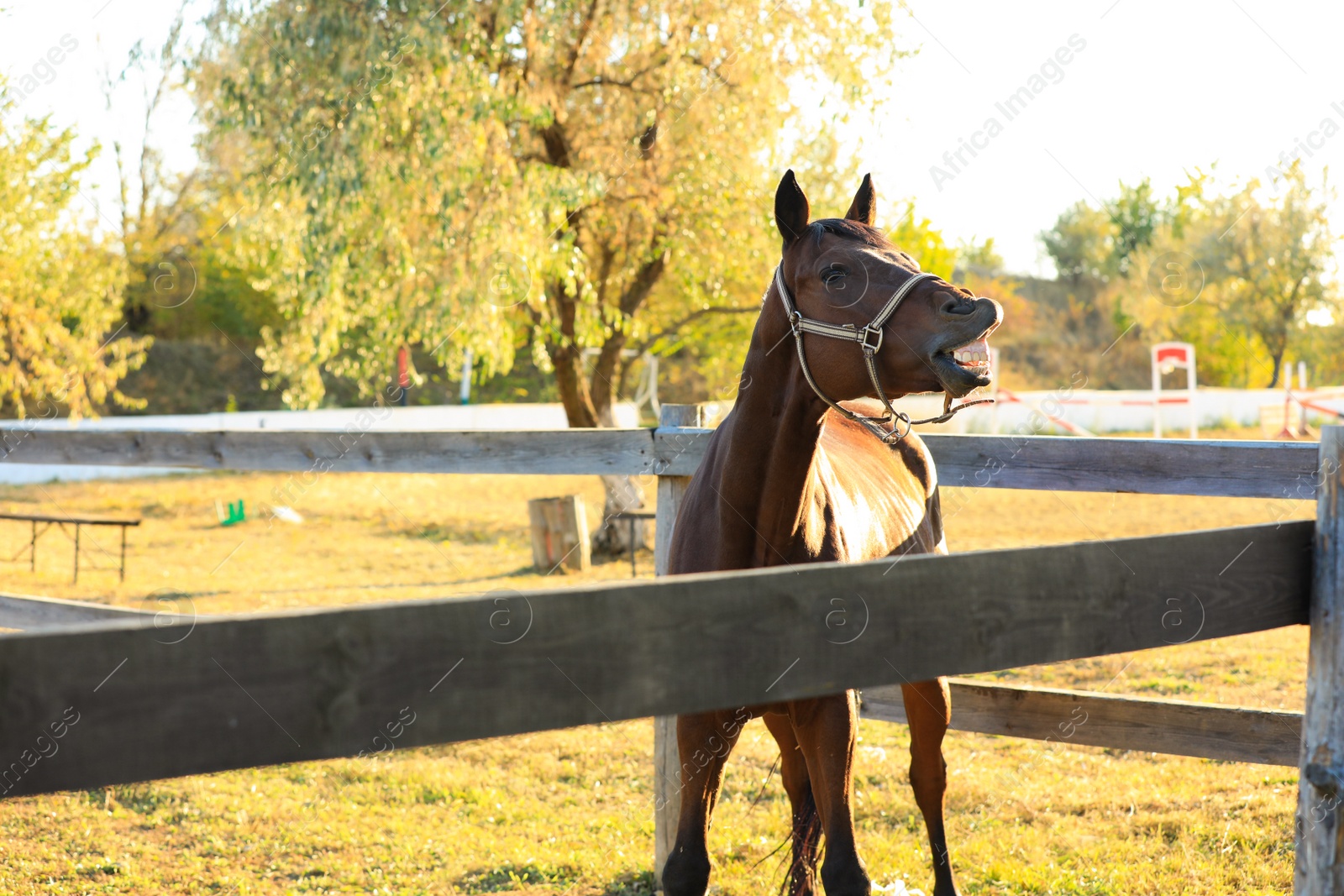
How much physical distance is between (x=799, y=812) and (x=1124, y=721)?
52.9 inches

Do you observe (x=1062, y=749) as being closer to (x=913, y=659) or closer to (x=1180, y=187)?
(x=913, y=659)

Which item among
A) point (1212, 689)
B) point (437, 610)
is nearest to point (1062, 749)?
point (1212, 689)

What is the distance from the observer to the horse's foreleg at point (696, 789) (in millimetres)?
2748

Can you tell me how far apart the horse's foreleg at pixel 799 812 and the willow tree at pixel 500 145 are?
7.19m

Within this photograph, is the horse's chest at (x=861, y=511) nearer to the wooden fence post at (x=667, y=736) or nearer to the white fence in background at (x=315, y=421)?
the wooden fence post at (x=667, y=736)

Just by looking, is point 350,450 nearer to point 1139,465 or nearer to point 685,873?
point 685,873

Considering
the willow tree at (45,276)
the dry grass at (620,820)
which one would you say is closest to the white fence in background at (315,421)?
the willow tree at (45,276)

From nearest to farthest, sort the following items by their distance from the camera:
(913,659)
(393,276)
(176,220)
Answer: (913,659) < (393,276) < (176,220)

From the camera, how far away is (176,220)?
28.0m

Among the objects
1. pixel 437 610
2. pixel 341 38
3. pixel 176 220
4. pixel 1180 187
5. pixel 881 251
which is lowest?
pixel 437 610

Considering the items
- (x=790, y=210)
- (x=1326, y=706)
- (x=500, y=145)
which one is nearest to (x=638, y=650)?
(x=1326, y=706)

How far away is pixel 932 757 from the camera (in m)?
3.54

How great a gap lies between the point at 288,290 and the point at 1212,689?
31.5ft

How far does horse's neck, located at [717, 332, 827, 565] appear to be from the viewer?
105 inches
